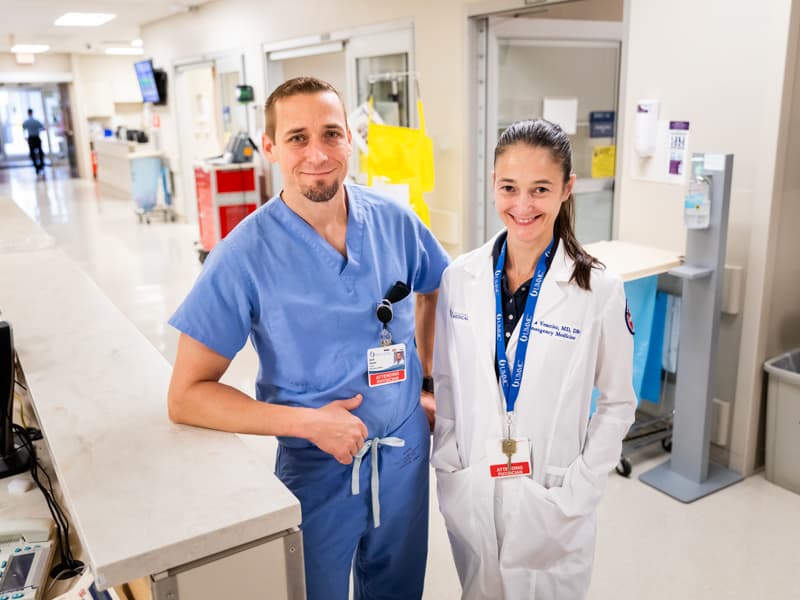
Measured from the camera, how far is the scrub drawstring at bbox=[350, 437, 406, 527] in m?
1.52

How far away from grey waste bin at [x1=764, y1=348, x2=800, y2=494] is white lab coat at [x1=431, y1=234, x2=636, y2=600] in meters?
1.69

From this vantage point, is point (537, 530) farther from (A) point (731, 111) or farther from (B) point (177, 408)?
(A) point (731, 111)

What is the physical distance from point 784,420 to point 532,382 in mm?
1948

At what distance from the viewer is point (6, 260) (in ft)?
9.23

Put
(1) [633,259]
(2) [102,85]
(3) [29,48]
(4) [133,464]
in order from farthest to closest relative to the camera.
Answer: (2) [102,85], (3) [29,48], (1) [633,259], (4) [133,464]

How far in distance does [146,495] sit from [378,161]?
3.59 metres

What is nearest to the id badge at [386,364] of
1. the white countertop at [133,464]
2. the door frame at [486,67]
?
the white countertop at [133,464]

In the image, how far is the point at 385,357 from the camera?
154cm

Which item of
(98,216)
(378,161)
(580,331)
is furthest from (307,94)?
→ (98,216)

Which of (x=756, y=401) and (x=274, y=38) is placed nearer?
(x=756, y=401)

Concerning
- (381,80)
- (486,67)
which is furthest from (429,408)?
(381,80)

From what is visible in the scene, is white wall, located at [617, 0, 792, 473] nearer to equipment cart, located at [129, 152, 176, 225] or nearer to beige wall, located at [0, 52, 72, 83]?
equipment cart, located at [129, 152, 176, 225]

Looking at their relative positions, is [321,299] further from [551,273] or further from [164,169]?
[164,169]

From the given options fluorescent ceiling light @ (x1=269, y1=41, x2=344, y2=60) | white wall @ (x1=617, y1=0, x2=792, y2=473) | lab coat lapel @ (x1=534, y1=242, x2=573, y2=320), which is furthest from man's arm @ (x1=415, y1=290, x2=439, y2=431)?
fluorescent ceiling light @ (x1=269, y1=41, x2=344, y2=60)
